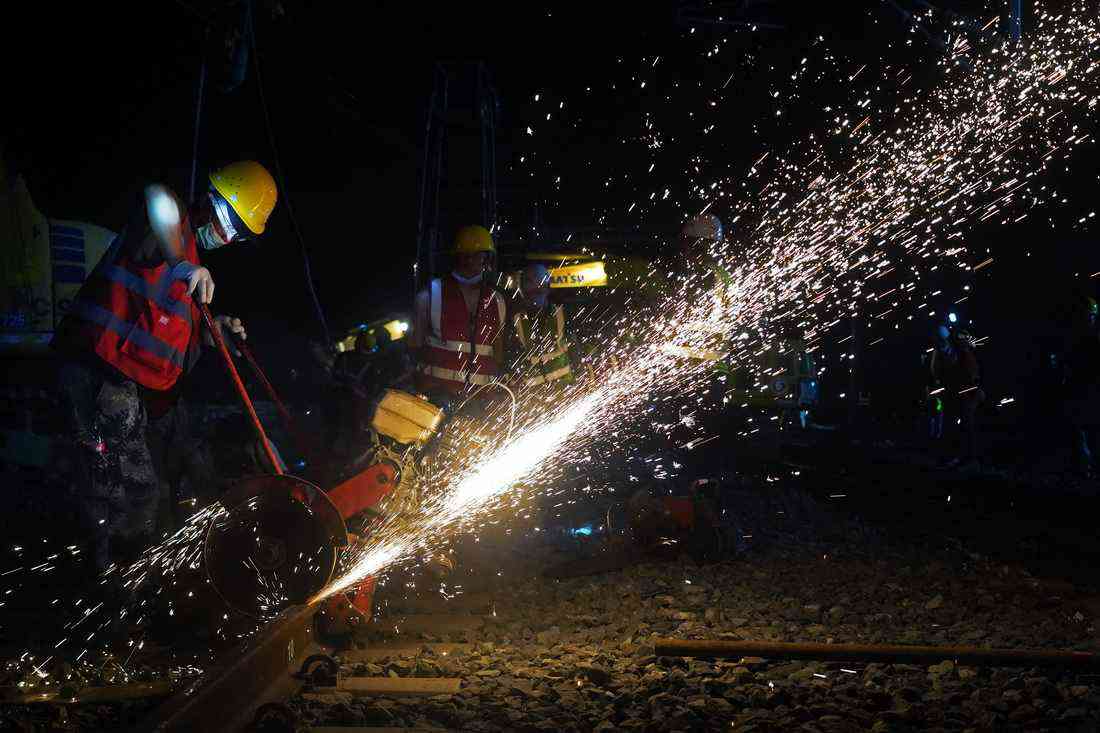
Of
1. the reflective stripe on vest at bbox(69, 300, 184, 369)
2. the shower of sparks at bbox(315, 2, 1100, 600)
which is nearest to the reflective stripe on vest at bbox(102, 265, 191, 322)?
the reflective stripe on vest at bbox(69, 300, 184, 369)

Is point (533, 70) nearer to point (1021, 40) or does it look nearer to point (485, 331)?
point (1021, 40)

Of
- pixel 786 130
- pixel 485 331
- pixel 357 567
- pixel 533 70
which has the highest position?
pixel 533 70

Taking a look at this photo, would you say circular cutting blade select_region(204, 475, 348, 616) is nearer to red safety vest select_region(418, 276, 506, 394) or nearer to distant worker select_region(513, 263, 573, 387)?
red safety vest select_region(418, 276, 506, 394)

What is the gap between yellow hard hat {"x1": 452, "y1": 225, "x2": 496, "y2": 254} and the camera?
6.31 metres

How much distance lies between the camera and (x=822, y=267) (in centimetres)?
2633

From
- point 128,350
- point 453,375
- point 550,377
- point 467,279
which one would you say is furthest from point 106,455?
point 550,377

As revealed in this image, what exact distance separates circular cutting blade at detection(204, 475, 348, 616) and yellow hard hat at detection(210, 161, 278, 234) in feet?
4.84

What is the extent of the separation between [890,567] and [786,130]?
15.1 metres

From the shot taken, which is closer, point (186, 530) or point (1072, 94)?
point (186, 530)

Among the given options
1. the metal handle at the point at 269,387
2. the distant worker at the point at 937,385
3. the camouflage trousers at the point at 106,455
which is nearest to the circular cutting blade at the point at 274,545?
the metal handle at the point at 269,387

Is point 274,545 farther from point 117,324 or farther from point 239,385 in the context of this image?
point 117,324

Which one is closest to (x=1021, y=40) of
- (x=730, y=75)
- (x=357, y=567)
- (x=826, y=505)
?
(x=826, y=505)

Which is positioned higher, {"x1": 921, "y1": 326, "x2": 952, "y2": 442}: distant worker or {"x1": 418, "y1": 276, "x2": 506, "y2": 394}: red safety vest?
{"x1": 418, "y1": 276, "x2": 506, "y2": 394}: red safety vest

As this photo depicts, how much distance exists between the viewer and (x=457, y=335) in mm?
6133
